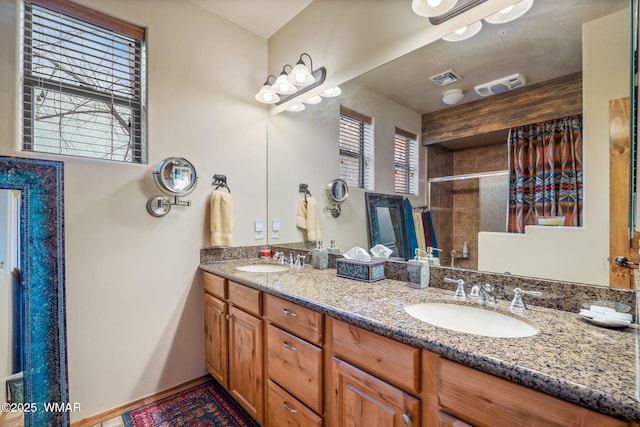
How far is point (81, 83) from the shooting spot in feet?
6.00

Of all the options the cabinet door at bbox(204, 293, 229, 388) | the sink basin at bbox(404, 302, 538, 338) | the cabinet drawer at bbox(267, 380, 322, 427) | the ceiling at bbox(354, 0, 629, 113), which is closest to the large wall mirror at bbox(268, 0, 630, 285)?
the ceiling at bbox(354, 0, 629, 113)

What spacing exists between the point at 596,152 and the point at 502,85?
45cm

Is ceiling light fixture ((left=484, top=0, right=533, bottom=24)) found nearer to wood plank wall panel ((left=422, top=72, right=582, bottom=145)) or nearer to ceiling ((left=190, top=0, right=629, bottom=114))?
ceiling ((left=190, top=0, right=629, bottom=114))

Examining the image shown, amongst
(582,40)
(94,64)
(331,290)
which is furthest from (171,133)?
(582,40)

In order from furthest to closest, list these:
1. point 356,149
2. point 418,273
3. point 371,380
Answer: point 356,149, point 418,273, point 371,380

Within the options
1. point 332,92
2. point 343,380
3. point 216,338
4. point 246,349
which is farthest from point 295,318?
point 332,92

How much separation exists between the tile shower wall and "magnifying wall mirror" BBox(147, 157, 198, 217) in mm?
1593

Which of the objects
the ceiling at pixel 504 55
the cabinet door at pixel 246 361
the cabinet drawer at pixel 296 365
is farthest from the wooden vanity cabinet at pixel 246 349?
the ceiling at pixel 504 55

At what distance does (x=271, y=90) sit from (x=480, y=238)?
5.89 ft

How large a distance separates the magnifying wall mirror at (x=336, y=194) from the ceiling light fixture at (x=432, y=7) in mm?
1033

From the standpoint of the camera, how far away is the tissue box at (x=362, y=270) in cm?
156

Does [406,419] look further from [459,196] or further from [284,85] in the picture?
[284,85]

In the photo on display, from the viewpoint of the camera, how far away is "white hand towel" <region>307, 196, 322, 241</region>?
221 centimetres

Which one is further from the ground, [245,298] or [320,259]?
[320,259]
